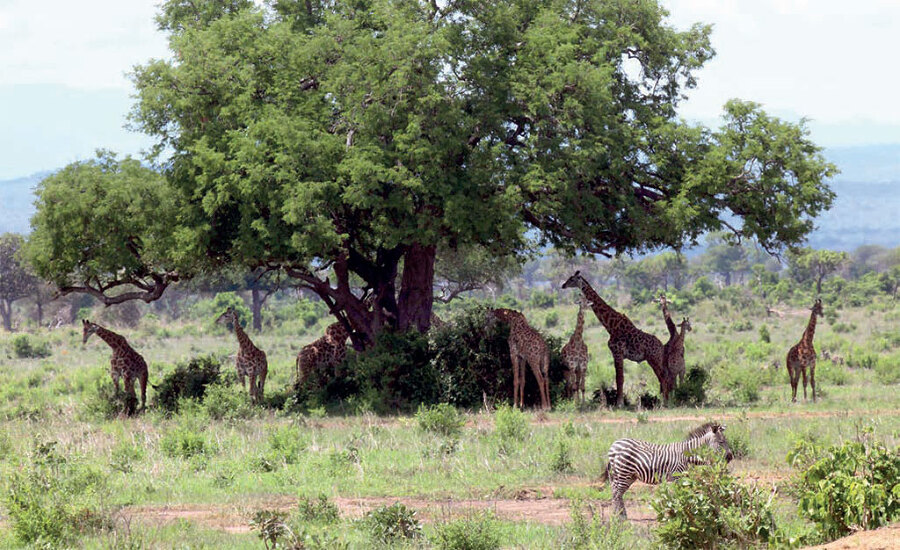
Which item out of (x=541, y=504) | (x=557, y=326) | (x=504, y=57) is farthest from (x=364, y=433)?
(x=557, y=326)

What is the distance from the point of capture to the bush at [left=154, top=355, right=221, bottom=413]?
22888mm

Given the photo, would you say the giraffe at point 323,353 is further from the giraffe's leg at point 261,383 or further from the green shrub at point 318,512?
the green shrub at point 318,512

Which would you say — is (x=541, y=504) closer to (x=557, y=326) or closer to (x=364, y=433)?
(x=364, y=433)

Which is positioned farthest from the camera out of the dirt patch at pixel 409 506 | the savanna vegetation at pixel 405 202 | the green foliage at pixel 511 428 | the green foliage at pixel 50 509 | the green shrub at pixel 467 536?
the savanna vegetation at pixel 405 202

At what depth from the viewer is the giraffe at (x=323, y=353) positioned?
79.9 feet

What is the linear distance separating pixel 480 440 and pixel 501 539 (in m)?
6.18

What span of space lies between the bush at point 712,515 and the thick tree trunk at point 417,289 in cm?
1430

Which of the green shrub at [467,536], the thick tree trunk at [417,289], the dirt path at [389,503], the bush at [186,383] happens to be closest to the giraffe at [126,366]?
the bush at [186,383]

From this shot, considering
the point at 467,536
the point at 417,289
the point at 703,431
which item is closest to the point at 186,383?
the point at 417,289

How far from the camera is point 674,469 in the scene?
475 inches

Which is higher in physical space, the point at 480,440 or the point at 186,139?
the point at 186,139

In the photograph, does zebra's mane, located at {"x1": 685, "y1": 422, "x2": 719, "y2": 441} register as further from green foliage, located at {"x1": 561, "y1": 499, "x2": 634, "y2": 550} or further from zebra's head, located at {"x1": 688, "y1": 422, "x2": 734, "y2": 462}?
green foliage, located at {"x1": 561, "y1": 499, "x2": 634, "y2": 550}

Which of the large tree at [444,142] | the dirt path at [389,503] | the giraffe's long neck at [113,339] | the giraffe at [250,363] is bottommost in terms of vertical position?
the dirt path at [389,503]

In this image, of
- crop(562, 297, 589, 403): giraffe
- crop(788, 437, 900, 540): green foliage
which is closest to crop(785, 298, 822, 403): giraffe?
crop(562, 297, 589, 403): giraffe
